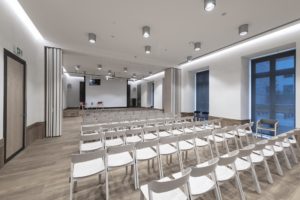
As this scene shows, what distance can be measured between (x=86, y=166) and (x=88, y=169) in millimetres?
111

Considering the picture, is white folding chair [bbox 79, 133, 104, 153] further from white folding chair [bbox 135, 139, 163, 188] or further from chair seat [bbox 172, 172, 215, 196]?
chair seat [bbox 172, 172, 215, 196]

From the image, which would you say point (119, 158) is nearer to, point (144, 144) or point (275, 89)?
point (144, 144)

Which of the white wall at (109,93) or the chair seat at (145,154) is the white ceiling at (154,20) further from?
the white wall at (109,93)

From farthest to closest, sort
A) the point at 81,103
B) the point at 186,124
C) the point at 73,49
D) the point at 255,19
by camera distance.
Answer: the point at 81,103
the point at 73,49
the point at 186,124
the point at 255,19

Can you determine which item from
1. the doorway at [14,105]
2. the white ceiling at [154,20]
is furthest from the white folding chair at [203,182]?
the doorway at [14,105]

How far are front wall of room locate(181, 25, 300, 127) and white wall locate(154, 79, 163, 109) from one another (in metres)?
5.46

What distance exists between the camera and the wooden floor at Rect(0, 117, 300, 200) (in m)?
2.06

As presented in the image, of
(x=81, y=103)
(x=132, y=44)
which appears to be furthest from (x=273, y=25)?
(x=81, y=103)

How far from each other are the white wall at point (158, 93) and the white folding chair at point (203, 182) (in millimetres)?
10721

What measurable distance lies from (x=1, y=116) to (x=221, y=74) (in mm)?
7130

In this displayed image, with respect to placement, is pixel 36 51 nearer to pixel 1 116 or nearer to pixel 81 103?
pixel 1 116

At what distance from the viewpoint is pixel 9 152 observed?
321cm

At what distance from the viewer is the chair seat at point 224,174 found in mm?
1746

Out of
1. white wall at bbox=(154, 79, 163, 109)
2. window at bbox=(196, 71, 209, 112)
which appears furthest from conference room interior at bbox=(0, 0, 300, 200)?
white wall at bbox=(154, 79, 163, 109)
